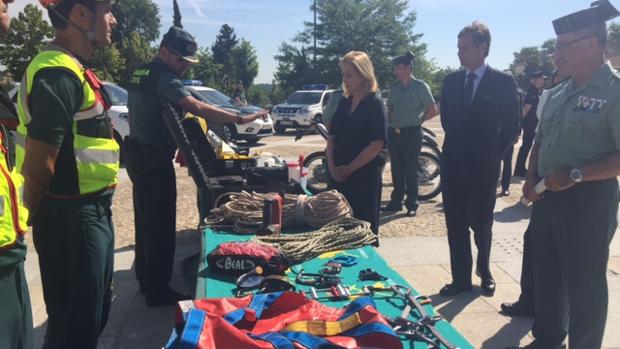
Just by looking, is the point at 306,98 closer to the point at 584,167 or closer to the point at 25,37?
the point at 25,37

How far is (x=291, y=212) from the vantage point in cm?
347

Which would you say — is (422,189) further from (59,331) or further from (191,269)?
(59,331)

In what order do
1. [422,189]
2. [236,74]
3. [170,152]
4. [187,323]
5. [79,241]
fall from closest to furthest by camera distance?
[187,323] → [79,241] → [170,152] → [422,189] → [236,74]

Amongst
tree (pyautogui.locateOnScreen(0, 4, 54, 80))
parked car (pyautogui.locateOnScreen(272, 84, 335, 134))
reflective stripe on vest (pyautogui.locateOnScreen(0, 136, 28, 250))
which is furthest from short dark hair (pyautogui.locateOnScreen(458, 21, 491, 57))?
tree (pyautogui.locateOnScreen(0, 4, 54, 80))

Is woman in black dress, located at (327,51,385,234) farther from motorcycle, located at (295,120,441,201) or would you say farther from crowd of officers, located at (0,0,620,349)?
motorcycle, located at (295,120,441,201)

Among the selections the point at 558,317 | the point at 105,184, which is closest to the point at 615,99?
the point at 558,317

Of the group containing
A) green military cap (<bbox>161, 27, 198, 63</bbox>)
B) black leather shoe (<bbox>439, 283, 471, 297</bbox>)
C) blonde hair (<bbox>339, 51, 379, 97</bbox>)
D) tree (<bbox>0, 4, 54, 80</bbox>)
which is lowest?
black leather shoe (<bbox>439, 283, 471, 297</bbox>)

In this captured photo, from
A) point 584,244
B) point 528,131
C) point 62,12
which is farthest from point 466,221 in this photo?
point 528,131

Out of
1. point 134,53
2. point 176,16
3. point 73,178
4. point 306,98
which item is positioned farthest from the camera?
point 134,53

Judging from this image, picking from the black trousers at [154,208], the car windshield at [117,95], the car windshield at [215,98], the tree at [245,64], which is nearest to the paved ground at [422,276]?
the black trousers at [154,208]

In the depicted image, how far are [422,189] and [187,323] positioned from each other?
21.7 feet

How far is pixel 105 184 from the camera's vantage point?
237cm

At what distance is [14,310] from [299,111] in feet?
56.7

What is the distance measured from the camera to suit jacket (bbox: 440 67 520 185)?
3.85 metres
